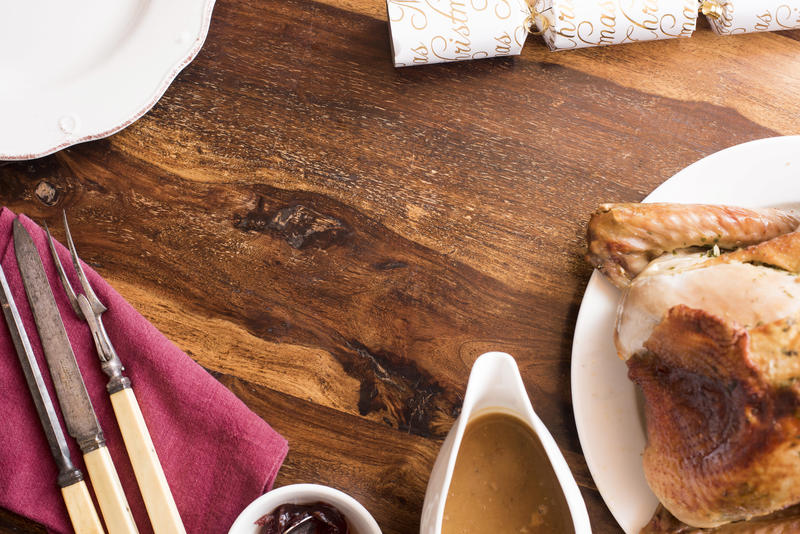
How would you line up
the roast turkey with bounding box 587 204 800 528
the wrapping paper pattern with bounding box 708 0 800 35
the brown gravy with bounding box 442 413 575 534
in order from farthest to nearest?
the wrapping paper pattern with bounding box 708 0 800 35 → the brown gravy with bounding box 442 413 575 534 → the roast turkey with bounding box 587 204 800 528

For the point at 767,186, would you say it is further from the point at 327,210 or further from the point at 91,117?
the point at 91,117

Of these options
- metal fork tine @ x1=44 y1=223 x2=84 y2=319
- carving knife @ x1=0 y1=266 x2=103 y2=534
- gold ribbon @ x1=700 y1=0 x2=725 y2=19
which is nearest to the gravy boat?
carving knife @ x1=0 y1=266 x2=103 y2=534

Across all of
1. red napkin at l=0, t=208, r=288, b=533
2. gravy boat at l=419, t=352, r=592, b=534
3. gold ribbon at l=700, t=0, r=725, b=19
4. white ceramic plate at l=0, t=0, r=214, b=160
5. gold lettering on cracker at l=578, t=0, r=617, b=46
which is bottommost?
red napkin at l=0, t=208, r=288, b=533

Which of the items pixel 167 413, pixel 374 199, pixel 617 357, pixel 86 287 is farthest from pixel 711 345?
pixel 86 287

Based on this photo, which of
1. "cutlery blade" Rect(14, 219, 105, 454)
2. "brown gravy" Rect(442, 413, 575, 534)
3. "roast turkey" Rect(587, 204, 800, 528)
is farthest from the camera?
"cutlery blade" Rect(14, 219, 105, 454)

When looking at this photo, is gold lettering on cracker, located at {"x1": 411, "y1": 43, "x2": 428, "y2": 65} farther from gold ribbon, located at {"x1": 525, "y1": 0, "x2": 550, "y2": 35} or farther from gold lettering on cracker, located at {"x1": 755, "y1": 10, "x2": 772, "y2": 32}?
gold lettering on cracker, located at {"x1": 755, "y1": 10, "x2": 772, "y2": 32}

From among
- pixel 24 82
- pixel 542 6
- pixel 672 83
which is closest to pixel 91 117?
pixel 24 82
